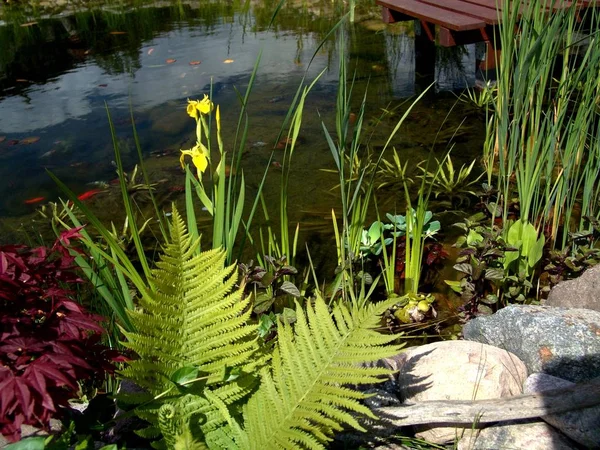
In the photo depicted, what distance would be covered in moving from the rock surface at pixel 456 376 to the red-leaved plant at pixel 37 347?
2.90 ft

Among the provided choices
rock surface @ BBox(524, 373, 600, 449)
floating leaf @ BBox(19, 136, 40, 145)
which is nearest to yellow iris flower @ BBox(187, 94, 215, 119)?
rock surface @ BBox(524, 373, 600, 449)

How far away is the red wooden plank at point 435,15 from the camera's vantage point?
4418 millimetres

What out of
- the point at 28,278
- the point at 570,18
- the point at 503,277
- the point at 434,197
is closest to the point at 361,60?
the point at 434,197

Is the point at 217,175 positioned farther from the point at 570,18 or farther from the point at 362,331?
the point at 570,18

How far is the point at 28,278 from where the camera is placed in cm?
131

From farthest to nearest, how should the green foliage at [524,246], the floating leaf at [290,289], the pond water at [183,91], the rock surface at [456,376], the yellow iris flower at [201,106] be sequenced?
the pond water at [183,91] → the green foliage at [524,246] → the floating leaf at [290,289] → the yellow iris flower at [201,106] → the rock surface at [456,376]

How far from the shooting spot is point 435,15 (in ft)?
15.9

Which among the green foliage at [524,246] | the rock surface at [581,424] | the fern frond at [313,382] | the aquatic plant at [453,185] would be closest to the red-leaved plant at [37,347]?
the fern frond at [313,382]

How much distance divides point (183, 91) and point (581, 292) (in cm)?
392

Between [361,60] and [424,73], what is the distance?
0.68 metres

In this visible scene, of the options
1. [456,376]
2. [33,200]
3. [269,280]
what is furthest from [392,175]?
[33,200]

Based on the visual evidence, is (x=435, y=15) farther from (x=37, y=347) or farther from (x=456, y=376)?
(x=37, y=347)

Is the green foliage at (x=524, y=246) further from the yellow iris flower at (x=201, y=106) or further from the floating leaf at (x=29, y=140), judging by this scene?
the floating leaf at (x=29, y=140)

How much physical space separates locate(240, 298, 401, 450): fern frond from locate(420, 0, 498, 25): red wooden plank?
3.57 metres
